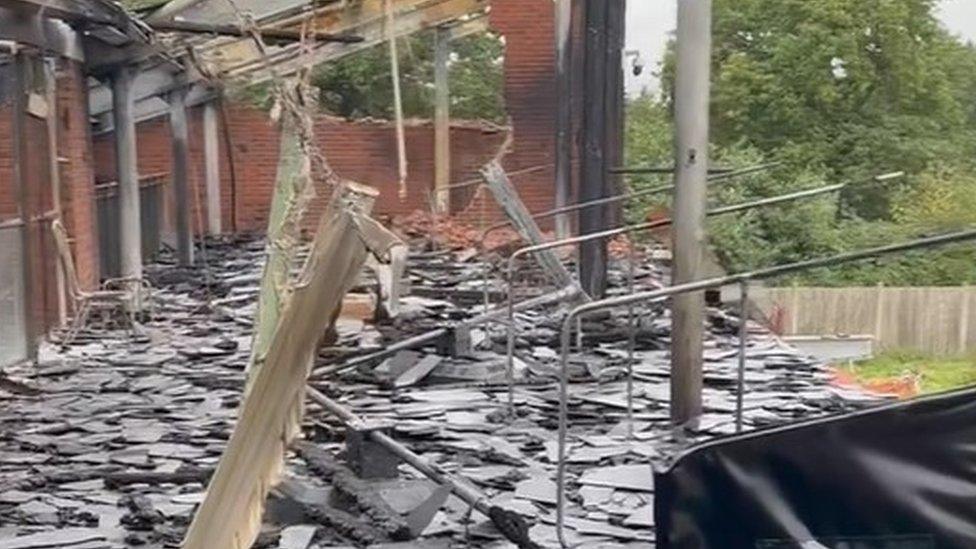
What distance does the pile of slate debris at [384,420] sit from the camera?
18.6 feet

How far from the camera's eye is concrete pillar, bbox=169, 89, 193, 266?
17.2 metres

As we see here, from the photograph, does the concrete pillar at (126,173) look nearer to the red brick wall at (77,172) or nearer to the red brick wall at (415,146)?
the red brick wall at (77,172)

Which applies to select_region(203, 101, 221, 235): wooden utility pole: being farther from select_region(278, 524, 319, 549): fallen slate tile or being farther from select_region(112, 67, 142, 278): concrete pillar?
select_region(278, 524, 319, 549): fallen slate tile

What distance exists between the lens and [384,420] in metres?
7.67

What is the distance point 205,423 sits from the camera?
7699 mm

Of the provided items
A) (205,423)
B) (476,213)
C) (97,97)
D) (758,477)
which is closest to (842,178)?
(476,213)

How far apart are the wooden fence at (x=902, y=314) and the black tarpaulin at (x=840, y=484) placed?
13.9 m

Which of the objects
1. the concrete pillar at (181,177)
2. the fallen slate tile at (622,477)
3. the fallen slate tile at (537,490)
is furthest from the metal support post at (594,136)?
the concrete pillar at (181,177)

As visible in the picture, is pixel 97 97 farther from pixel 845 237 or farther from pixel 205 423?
pixel 845 237

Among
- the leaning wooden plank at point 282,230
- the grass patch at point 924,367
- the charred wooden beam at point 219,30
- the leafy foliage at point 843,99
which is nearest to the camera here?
the leaning wooden plank at point 282,230

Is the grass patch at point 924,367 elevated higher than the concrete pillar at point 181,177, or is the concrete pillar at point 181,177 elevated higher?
the concrete pillar at point 181,177

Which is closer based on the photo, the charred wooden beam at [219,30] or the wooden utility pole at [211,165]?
the charred wooden beam at [219,30]

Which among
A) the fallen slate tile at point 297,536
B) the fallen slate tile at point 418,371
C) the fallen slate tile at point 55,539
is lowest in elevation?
the fallen slate tile at point 55,539

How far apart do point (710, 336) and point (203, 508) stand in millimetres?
7592
